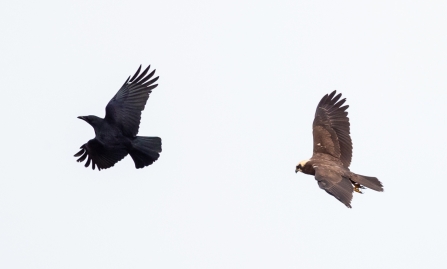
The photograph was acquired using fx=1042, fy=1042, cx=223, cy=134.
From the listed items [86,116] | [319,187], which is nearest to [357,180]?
[319,187]

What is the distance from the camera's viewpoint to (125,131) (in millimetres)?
21297

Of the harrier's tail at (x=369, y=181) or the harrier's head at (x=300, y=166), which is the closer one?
the harrier's tail at (x=369, y=181)

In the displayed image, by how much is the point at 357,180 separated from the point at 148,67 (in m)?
4.99

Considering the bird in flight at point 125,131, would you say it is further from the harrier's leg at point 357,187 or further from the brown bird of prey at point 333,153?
the harrier's leg at point 357,187

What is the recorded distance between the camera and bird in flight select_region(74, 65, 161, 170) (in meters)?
21.3

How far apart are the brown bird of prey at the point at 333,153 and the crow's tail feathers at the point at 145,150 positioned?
115 inches

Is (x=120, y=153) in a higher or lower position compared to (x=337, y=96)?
lower

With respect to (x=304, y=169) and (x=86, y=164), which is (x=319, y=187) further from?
(x=86, y=164)

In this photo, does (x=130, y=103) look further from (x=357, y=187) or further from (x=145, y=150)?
(x=357, y=187)

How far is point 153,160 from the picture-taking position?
2130 cm

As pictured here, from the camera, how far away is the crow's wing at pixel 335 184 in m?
18.8

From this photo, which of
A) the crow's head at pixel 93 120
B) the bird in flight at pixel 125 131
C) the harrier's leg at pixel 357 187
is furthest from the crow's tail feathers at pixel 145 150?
the harrier's leg at pixel 357 187

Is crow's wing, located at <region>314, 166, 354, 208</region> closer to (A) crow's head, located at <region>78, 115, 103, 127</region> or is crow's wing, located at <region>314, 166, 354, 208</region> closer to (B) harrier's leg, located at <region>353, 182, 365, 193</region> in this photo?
(B) harrier's leg, located at <region>353, 182, 365, 193</region>

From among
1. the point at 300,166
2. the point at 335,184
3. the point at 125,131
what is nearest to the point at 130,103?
the point at 125,131
